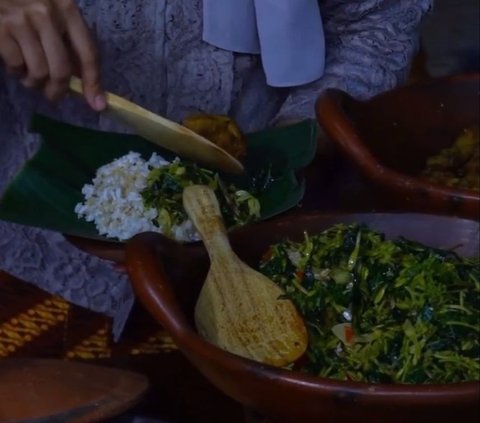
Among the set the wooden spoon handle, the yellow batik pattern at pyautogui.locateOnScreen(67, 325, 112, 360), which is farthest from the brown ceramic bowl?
the yellow batik pattern at pyautogui.locateOnScreen(67, 325, 112, 360)

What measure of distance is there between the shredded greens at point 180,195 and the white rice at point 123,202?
0.01 meters

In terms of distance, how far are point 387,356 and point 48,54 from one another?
0.54m

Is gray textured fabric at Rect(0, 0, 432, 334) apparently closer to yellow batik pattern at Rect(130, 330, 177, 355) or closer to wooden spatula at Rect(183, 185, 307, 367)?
yellow batik pattern at Rect(130, 330, 177, 355)

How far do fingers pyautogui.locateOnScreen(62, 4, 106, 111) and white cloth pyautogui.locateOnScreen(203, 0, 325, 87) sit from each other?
0.28 metres

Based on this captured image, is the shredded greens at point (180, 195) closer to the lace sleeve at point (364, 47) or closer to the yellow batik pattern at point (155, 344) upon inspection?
the yellow batik pattern at point (155, 344)

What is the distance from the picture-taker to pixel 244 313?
2.95ft

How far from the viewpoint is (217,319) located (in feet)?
2.89

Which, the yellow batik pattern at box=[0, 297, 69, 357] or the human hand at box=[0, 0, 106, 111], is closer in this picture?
the human hand at box=[0, 0, 106, 111]

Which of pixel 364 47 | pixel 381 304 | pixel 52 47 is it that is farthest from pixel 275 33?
pixel 381 304

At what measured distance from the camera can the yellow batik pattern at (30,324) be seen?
53.2 inches

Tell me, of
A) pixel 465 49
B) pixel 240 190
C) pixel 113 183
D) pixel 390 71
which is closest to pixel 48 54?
pixel 113 183

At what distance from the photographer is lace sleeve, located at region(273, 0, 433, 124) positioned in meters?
1.45

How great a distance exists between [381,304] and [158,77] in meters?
0.66

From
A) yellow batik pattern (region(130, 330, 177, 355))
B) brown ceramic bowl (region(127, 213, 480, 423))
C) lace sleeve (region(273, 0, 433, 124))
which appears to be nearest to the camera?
brown ceramic bowl (region(127, 213, 480, 423))
